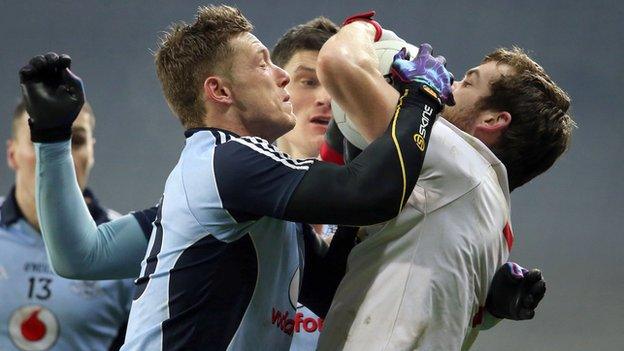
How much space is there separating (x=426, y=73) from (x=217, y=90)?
0.53 metres

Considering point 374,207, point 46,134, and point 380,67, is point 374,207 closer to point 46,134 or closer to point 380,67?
point 380,67

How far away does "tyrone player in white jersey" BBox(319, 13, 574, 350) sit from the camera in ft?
7.60

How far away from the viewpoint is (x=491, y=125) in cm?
269

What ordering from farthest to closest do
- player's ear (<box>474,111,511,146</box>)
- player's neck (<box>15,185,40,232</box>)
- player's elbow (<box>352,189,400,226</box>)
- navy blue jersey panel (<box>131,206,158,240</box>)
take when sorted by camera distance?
player's neck (<box>15,185,40,232</box>)
navy blue jersey panel (<box>131,206,158,240</box>)
player's ear (<box>474,111,511,146</box>)
player's elbow (<box>352,189,400,226</box>)

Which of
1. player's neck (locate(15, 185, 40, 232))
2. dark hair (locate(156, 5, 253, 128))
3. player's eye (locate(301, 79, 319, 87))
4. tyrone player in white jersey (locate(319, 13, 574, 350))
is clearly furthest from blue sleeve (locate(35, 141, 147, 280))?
player's neck (locate(15, 185, 40, 232))

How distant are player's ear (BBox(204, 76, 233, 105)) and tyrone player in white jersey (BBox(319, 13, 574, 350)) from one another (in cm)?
33

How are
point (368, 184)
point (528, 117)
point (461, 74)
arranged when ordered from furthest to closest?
point (461, 74) → point (528, 117) → point (368, 184)

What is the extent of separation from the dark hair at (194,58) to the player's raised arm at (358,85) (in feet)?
1.21

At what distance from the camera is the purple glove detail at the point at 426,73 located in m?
2.33

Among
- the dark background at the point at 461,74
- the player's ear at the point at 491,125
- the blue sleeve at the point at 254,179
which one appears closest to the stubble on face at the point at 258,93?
the blue sleeve at the point at 254,179

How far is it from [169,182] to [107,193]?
410cm

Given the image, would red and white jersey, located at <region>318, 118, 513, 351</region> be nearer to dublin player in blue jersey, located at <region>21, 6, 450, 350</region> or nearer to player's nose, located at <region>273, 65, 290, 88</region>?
dublin player in blue jersey, located at <region>21, 6, 450, 350</region>

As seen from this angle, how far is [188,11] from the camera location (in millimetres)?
6680

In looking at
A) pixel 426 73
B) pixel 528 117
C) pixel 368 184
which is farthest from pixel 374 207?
pixel 528 117
